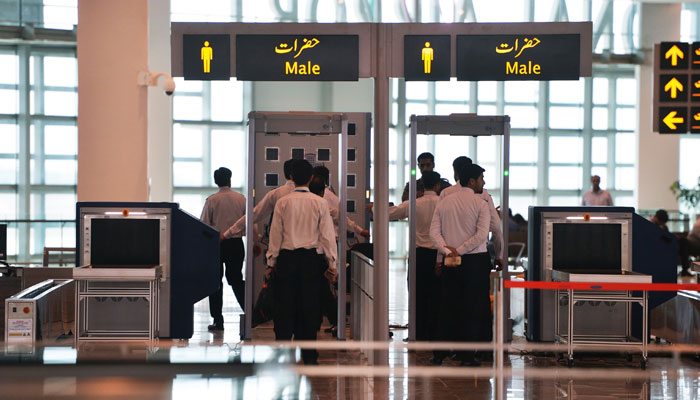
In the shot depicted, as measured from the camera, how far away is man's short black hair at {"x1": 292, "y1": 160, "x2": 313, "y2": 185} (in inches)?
278

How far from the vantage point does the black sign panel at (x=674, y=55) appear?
902cm

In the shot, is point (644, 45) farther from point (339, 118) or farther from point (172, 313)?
point (172, 313)

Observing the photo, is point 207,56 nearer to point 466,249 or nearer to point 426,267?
point 466,249

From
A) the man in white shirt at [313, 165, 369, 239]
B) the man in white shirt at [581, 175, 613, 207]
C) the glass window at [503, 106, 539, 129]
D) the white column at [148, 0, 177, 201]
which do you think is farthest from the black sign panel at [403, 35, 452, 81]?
the glass window at [503, 106, 539, 129]

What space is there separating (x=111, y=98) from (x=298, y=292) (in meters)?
4.46

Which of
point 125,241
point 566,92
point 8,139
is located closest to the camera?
point 125,241

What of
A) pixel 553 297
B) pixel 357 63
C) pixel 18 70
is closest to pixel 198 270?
pixel 357 63

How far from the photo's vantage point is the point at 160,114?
65.0 ft

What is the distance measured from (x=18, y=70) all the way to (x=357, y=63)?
15.1 metres

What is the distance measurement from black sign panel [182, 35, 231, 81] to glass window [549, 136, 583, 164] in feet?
55.4

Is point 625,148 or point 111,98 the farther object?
point 625,148

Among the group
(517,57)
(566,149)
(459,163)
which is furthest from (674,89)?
(566,149)

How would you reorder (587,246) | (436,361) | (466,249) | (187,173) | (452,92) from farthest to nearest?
1. (452,92)
2. (187,173)
3. (587,246)
4. (436,361)
5. (466,249)

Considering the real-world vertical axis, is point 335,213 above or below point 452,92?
below
